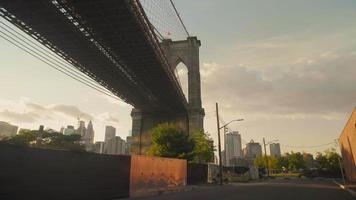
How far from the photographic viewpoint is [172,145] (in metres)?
40.2

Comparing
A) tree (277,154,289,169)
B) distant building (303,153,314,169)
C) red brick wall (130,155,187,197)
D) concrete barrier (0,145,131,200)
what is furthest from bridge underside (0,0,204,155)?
distant building (303,153,314,169)

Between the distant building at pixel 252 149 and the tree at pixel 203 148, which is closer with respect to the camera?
the tree at pixel 203 148

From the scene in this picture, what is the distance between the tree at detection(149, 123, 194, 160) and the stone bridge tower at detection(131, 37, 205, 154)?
61.2ft

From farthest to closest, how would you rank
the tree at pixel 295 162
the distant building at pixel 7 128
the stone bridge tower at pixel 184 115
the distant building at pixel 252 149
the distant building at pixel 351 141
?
the distant building at pixel 252 149, the distant building at pixel 7 128, the tree at pixel 295 162, the stone bridge tower at pixel 184 115, the distant building at pixel 351 141

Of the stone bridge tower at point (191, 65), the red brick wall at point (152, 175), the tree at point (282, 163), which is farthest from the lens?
the tree at point (282, 163)

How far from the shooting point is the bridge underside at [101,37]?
2238cm

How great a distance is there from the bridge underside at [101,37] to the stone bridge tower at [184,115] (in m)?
19.2

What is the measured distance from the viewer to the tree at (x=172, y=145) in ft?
130

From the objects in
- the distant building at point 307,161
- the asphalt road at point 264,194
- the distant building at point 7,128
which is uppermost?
the distant building at point 7,128

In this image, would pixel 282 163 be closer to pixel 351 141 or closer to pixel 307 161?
pixel 307 161

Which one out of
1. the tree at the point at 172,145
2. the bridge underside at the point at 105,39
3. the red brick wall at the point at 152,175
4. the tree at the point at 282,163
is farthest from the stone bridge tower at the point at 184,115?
the tree at the point at 282,163

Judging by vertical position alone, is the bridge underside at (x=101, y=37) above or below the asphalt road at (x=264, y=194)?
above

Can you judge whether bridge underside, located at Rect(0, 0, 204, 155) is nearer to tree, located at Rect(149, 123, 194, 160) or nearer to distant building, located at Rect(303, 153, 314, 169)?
tree, located at Rect(149, 123, 194, 160)

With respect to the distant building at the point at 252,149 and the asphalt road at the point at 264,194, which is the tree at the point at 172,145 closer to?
the asphalt road at the point at 264,194
